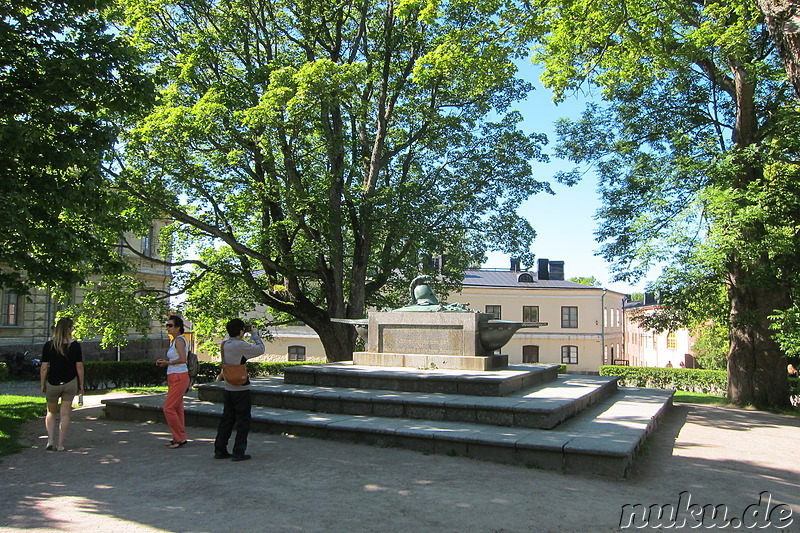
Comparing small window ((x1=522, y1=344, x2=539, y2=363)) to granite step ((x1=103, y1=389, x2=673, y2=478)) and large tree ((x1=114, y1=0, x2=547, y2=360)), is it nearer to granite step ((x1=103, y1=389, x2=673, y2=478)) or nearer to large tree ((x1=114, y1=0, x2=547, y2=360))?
large tree ((x1=114, y1=0, x2=547, y2=360))

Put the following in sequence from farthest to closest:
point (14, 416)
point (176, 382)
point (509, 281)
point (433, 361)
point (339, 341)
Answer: point (509, 281) < point (339, 341) < point (433, 361) < point (14, 416) < point (176, 382)

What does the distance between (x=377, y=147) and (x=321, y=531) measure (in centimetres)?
1454

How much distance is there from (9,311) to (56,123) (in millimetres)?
20109

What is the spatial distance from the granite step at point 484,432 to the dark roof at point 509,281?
119 feet

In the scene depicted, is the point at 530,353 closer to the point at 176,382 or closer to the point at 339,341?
the point at 339,341

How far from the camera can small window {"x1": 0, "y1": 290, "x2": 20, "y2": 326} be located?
2503 cm

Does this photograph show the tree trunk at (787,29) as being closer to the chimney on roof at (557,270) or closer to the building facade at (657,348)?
the building facade at (657,348)

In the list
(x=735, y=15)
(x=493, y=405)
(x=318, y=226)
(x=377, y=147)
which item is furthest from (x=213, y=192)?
(x=735, y=15)

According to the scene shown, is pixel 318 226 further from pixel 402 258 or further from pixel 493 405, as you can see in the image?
pixel 493 405

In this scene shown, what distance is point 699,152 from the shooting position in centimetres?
1598

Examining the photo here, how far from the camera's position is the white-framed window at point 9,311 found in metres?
25.0

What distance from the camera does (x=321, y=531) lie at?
15.5 feet

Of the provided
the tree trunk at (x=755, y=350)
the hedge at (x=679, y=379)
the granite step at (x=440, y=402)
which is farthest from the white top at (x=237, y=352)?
the hedge at (x=679, y=379)

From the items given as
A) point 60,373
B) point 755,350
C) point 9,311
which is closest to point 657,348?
point 755,350
